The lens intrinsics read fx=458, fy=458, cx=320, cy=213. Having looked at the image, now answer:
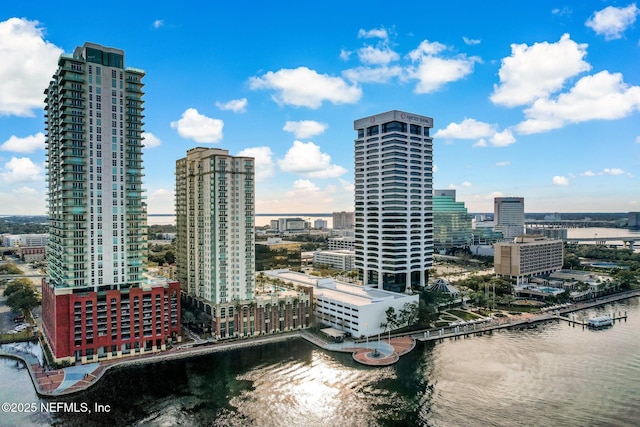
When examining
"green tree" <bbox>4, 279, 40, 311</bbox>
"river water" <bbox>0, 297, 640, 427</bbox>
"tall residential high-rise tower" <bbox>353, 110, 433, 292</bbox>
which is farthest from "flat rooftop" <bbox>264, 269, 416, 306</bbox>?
"green tree" <bbox>4, 279, 40, 311</bbox>

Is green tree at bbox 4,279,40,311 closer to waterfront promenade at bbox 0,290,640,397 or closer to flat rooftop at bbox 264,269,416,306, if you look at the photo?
waterfront promenade at bbox 0,290,640,397

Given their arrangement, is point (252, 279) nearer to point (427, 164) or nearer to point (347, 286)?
point (347, 286)

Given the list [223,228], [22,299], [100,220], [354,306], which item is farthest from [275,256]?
[100,220]

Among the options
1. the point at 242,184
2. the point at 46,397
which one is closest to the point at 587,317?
the point at 242,184

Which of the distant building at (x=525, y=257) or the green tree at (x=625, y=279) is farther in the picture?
the distant building at (x=525, y=257)

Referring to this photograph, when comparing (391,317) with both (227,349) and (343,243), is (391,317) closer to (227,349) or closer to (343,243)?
(227,349)

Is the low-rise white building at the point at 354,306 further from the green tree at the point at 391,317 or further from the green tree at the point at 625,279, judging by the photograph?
the green tree at the point at 625,279

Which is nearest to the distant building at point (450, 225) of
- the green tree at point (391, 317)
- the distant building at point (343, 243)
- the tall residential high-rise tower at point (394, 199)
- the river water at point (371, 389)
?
the distant building at point (343, 243)

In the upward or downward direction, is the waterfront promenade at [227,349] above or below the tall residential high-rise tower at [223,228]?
below
